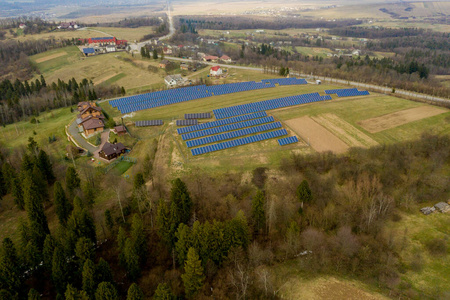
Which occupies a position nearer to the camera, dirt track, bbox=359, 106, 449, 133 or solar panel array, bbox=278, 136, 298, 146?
solar panel array, bbox=278, 136, 298, 146

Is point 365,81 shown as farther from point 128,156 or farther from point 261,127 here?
point 128,156

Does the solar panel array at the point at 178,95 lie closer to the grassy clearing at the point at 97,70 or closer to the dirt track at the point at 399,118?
the grassy clearing at the point at 97,70

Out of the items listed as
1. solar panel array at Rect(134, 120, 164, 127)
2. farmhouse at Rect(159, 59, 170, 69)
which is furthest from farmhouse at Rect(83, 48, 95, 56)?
solar panel array at Rect(134, 120, 164, 127)

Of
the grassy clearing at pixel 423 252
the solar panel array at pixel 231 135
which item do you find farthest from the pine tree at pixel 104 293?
the solar panel array at pixel 231 135

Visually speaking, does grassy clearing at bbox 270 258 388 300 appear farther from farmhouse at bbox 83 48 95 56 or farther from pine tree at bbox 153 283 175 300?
farmhouse at bbox 83 48 95 56

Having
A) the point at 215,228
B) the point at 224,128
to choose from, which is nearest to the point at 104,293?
the point at 215,228
